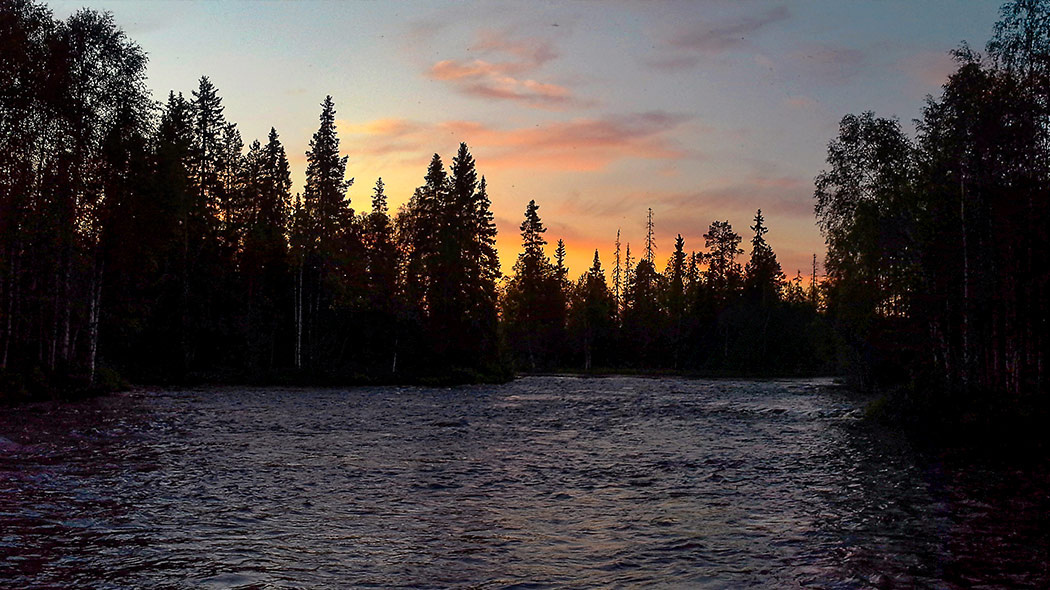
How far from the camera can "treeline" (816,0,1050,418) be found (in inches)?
1005

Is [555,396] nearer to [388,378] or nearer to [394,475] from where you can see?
[388,378]

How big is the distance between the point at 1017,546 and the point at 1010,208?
745 inches

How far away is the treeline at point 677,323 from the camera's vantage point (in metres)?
96.2

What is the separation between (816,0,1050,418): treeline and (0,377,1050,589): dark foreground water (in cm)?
622

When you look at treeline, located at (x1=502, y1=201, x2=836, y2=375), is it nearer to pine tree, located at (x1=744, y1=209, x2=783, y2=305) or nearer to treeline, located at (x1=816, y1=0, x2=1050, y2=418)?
pine tree, located at (x1=744, y1=209, x2=783, y2=305)

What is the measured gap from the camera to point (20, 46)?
29.2 meters

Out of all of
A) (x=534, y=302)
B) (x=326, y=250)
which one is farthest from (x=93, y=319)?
(x=534, y=302)

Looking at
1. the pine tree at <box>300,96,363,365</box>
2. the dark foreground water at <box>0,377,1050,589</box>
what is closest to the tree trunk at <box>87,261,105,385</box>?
the dark foreground water at <box>0,377,1050,589</box>

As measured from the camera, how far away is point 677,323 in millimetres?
106250

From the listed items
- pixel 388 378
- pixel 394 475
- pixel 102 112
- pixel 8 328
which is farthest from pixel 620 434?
pixel 388 378

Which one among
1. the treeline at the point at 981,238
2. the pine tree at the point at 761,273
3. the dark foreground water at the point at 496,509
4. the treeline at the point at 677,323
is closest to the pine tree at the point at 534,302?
the treeline at the point at 677,323

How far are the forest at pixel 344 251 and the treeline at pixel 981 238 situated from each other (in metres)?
0.11

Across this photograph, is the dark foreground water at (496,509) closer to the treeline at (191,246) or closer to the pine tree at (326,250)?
the treeline at (191,246)

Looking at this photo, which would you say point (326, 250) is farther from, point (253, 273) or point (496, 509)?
point (496, 509)
